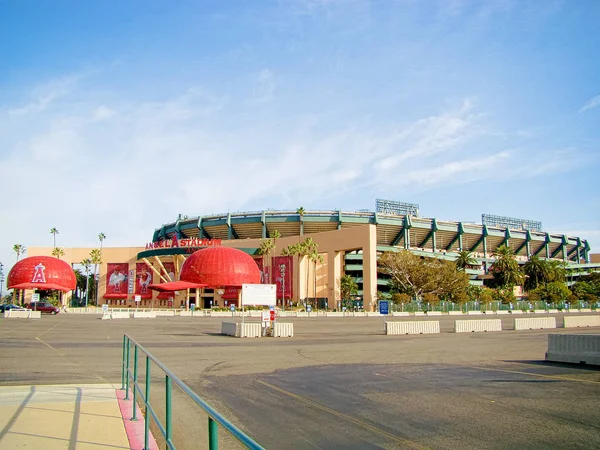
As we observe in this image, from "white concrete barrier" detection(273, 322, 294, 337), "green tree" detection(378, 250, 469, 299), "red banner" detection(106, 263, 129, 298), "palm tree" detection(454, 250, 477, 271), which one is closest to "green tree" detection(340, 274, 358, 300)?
"green tree" detection(378, 250, 469, 299)

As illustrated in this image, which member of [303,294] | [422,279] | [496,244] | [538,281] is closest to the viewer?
[422,279]

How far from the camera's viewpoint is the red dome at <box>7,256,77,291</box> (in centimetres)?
8319

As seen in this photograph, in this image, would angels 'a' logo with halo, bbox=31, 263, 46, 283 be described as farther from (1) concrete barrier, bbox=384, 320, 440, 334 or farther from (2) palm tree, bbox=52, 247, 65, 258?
(1) concrete barrier, bbox=384, 320, 440, 334

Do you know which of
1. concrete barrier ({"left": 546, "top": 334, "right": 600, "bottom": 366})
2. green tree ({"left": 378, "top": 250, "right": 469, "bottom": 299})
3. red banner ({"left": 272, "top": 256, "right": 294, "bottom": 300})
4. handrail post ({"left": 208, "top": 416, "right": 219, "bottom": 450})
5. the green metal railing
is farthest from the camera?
red banner ({"left": 272, "top": 256, "right": 294, "bottom": 300})

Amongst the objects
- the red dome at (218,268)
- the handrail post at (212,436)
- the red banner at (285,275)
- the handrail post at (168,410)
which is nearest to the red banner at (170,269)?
the red dome at (218,268)

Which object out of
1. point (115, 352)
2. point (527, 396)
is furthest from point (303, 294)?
point (527, 396)

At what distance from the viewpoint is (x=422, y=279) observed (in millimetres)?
84375

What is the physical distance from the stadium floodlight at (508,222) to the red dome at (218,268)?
241 ft

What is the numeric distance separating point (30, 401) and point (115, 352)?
33.5ft

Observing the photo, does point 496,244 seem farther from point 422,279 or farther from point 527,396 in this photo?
point 527,396

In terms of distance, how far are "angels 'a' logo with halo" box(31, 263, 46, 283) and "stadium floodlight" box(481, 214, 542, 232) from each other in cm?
10368

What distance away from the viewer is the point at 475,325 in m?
35.7

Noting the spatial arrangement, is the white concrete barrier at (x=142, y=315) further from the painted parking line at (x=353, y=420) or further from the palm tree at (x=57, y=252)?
the palm tree at (x=57, y=252)

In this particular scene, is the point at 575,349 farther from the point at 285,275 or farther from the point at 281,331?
the point at 285,275
